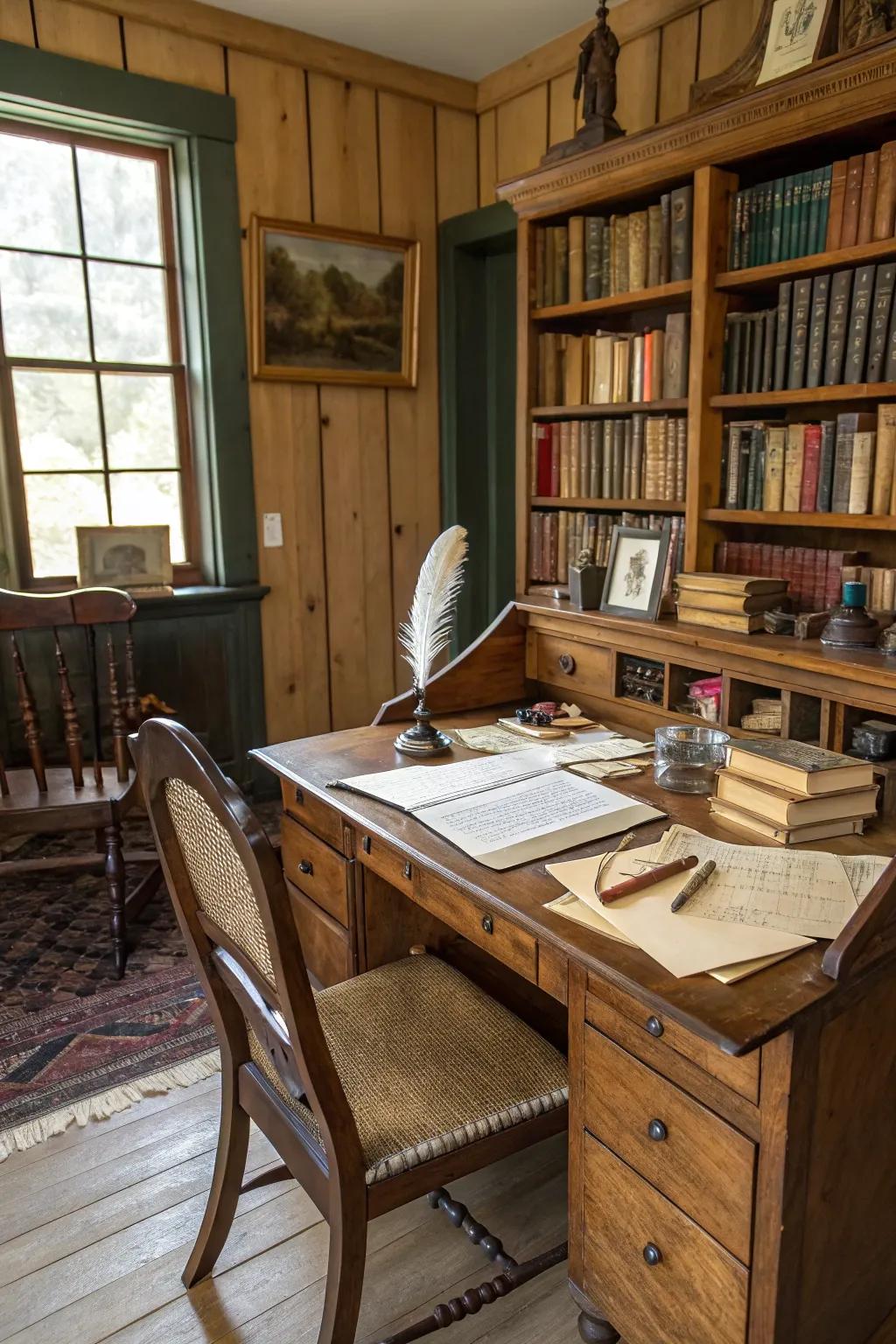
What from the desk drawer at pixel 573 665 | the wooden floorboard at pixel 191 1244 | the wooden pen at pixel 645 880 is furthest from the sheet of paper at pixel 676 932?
the desk drawer at pixel 573 665

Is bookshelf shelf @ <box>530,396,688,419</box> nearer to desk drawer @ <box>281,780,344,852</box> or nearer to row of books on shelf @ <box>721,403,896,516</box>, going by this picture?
row of books on shelf @ <box>721,403,896,516</box>

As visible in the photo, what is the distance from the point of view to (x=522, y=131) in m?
3.33

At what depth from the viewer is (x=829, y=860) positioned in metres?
1.28

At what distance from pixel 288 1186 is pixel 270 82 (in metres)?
3.25

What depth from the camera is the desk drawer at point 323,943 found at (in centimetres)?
184

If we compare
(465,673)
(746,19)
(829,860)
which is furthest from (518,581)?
(746,19)

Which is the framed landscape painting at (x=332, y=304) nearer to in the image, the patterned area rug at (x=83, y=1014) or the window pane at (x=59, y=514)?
the window pane at (x=59, y=514)

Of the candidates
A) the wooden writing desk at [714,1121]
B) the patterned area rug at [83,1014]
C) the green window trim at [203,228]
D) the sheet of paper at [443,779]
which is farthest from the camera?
the green window trim at [203,228]

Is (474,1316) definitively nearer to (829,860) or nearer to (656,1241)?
(656,1241)

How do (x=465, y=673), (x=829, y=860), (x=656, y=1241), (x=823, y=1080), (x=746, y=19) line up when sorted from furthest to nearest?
(x=746, y=19)
(x=465, y=673)
(x=829, y=860)
(x=656, y=1241)
(x=823, y=1080)

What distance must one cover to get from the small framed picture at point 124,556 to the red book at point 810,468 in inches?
82.6

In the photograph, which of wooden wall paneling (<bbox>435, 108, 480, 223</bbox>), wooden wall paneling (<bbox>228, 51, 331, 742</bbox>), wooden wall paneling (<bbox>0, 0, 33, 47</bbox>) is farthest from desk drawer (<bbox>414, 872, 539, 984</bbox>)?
wooden wall paneling (<bbox>435, 108, 480, 223</bbox>)

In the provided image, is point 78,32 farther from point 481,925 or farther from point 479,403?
point 481,925

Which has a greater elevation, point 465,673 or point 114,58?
point 114,58
